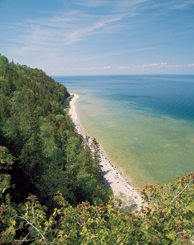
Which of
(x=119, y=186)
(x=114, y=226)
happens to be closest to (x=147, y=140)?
(x=119, y=186)

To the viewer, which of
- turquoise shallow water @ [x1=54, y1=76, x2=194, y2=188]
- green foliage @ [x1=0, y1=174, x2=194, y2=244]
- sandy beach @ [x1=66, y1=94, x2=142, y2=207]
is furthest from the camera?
turquoise shallow water @ [x1=54, y1=76, x2=194, y2=188]

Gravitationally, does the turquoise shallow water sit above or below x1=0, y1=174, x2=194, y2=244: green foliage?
below

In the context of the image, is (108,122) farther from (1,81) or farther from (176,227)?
(176,227)

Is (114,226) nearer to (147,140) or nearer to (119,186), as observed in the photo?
(119,186)

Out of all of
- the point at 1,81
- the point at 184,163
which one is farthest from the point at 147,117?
the point at 1,81

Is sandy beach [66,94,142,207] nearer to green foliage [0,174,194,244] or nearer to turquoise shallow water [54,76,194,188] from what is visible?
turquoise shallow water [54,76,194,188]

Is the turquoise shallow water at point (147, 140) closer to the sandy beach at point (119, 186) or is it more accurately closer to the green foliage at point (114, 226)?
the sandy beach at point (119, 186)

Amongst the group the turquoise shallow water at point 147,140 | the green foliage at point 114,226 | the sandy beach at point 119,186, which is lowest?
the sandy beach at point 119,186

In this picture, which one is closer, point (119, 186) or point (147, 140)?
point (119, 186)

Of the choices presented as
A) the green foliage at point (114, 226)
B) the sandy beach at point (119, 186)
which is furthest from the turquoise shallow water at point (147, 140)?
the green foliage at point (114, 226)

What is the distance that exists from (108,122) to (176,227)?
216 feet

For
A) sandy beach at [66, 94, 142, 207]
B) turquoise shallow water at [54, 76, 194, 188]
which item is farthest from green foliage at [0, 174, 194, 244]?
turquoise shallow water at [54, 76, 194, 188]

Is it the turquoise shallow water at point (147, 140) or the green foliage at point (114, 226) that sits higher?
the green foliage at point (114, 226)

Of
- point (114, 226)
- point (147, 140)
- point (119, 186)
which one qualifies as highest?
point (114, 226)
